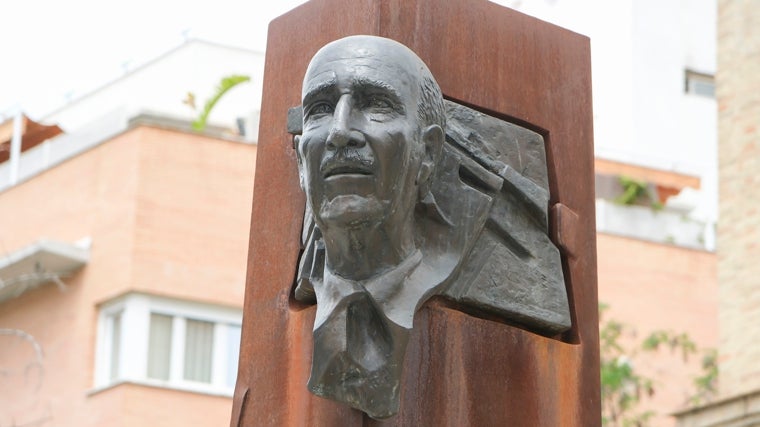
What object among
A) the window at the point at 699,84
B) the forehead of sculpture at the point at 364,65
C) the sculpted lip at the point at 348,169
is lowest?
the sculpted lip at the point at 348,169

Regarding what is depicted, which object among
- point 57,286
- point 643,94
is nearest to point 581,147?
point 57,286

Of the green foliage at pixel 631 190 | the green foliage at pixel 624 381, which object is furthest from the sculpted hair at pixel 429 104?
the green foliage at pixel 631 190

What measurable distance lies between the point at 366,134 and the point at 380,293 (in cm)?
40

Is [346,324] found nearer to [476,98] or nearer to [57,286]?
[476,98]

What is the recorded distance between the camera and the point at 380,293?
5.02 meters

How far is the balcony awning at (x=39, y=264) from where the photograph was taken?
22.0 metres

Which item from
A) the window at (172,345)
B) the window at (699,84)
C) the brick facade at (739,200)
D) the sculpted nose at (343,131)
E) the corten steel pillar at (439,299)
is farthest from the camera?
the window at (699,84)

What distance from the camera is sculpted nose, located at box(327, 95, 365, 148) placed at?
484 centimetres

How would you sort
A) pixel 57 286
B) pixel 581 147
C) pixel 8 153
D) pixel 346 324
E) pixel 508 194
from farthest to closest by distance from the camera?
pixel 8 153, pixel 57 286, pixel 581 147, pixel 508 194, pixel 346 324

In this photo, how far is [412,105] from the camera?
5.00 metres

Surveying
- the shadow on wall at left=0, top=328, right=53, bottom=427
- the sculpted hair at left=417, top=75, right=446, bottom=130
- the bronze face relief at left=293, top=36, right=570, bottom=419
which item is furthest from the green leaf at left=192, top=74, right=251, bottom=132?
the sculpted hair at left=417, top=75, right=446, bottom=130

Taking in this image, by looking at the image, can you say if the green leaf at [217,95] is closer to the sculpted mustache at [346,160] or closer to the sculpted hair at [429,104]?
the sculpted hair at [429,104]

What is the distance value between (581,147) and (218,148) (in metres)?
16.5

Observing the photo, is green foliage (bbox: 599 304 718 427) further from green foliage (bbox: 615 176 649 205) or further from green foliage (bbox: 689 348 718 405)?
green foliage (bbox: 615 176 649 205)
